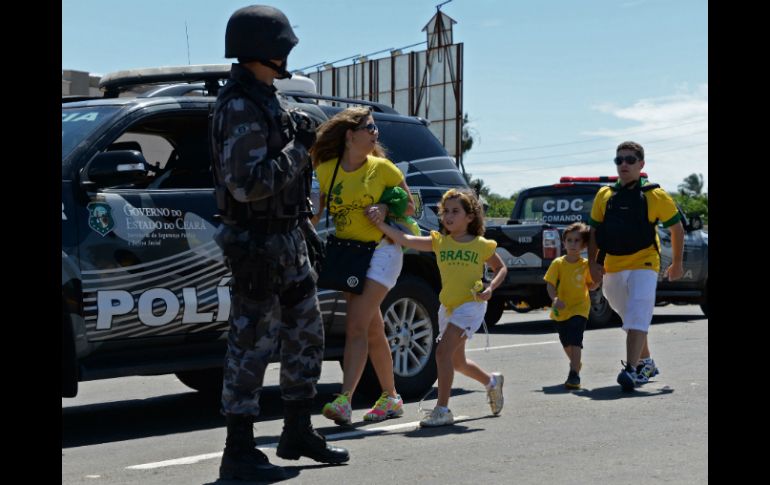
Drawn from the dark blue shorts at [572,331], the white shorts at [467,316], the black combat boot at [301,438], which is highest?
the white shorts at [467,316]

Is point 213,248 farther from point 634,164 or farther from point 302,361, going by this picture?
point 634,164

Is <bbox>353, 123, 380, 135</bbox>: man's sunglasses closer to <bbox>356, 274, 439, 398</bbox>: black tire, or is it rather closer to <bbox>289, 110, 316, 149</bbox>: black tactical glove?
<bbox>356, 274, 439, 398</bbox>: black tire

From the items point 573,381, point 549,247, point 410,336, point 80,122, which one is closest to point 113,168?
point 80,122

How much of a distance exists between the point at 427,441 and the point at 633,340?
9.48 feet

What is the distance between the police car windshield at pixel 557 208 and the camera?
15836 mm

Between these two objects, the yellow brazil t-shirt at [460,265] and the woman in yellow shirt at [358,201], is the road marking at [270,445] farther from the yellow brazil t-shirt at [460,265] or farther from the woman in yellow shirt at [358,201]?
the yellow brazil t-shirt at [460,265]

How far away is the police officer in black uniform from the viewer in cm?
504

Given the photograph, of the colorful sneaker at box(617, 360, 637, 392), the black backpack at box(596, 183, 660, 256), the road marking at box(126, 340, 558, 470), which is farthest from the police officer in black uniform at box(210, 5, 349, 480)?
the black backpack at box(596, 183, 660, 256)

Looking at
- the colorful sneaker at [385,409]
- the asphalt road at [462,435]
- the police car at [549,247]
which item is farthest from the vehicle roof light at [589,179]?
the colorful sneaker at [385,409]

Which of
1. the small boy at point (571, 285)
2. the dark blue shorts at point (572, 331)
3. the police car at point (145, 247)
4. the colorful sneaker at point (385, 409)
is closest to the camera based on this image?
the police car at point (145, 247)

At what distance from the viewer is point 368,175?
686cm

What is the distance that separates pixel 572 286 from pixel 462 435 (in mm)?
3284

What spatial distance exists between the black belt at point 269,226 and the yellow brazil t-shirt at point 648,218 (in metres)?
4.03
